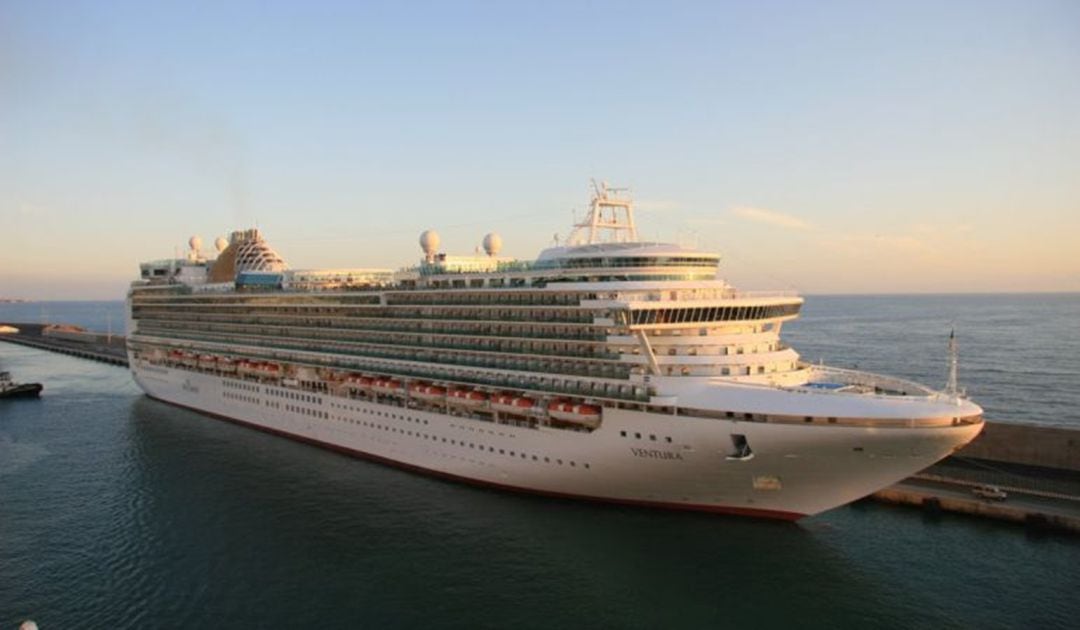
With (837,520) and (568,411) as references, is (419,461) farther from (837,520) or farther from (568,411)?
(837,520)

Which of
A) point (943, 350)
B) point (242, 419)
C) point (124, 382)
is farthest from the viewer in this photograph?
point (943, 350)

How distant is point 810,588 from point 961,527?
9.35 m

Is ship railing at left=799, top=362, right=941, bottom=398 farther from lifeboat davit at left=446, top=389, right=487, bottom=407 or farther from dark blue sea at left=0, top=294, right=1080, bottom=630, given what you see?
lifeboat davit at left=446, top=389, right=487, bottom=407

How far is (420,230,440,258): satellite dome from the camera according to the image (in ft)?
134

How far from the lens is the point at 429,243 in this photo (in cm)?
4103

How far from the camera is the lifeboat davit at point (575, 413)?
86.9 feet

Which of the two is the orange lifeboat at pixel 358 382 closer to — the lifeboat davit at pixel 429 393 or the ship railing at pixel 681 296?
the lifeboat davit at pixel 429 393

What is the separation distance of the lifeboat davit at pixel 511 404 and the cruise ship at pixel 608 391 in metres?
0.10

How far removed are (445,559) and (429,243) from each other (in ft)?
70.1

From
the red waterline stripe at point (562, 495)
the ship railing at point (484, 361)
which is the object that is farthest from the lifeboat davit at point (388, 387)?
the red waterline stripe at point (562, 495)

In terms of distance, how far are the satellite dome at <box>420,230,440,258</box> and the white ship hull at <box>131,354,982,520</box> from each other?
34.6 ft

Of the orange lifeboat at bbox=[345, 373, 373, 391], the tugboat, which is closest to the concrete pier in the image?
the tugboat

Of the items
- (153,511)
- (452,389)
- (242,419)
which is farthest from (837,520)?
(242,419)

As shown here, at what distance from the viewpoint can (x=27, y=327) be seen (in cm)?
15050
